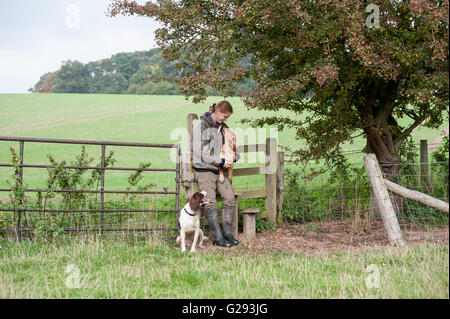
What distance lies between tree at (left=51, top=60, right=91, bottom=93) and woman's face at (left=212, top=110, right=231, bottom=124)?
6038 centimetres

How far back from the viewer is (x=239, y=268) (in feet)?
18.4

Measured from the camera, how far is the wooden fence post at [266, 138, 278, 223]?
8.53 metres

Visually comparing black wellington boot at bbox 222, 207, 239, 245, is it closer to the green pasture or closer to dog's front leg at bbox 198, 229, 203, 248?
dog's front leg at bbox 198, 229, 203, 248

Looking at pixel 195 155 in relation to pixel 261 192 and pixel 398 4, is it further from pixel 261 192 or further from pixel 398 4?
pixel 398 4

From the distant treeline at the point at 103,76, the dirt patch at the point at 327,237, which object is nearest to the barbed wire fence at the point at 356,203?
the dirt patch at the point at 327,237

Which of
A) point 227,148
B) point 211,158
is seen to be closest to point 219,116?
point 227,148

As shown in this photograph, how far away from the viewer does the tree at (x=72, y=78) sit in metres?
63.9

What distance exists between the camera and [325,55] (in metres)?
8.13

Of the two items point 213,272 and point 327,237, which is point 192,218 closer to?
point 213,272

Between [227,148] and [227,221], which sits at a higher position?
[227,148]

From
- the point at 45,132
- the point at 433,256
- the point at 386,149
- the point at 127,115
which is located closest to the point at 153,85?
the point at 127,115

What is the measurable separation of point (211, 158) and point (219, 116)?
2.19 feet

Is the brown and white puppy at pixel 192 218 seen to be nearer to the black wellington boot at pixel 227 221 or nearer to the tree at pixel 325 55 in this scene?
the black wellington boot at pixel 227 221

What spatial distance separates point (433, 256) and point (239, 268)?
7.24ft
